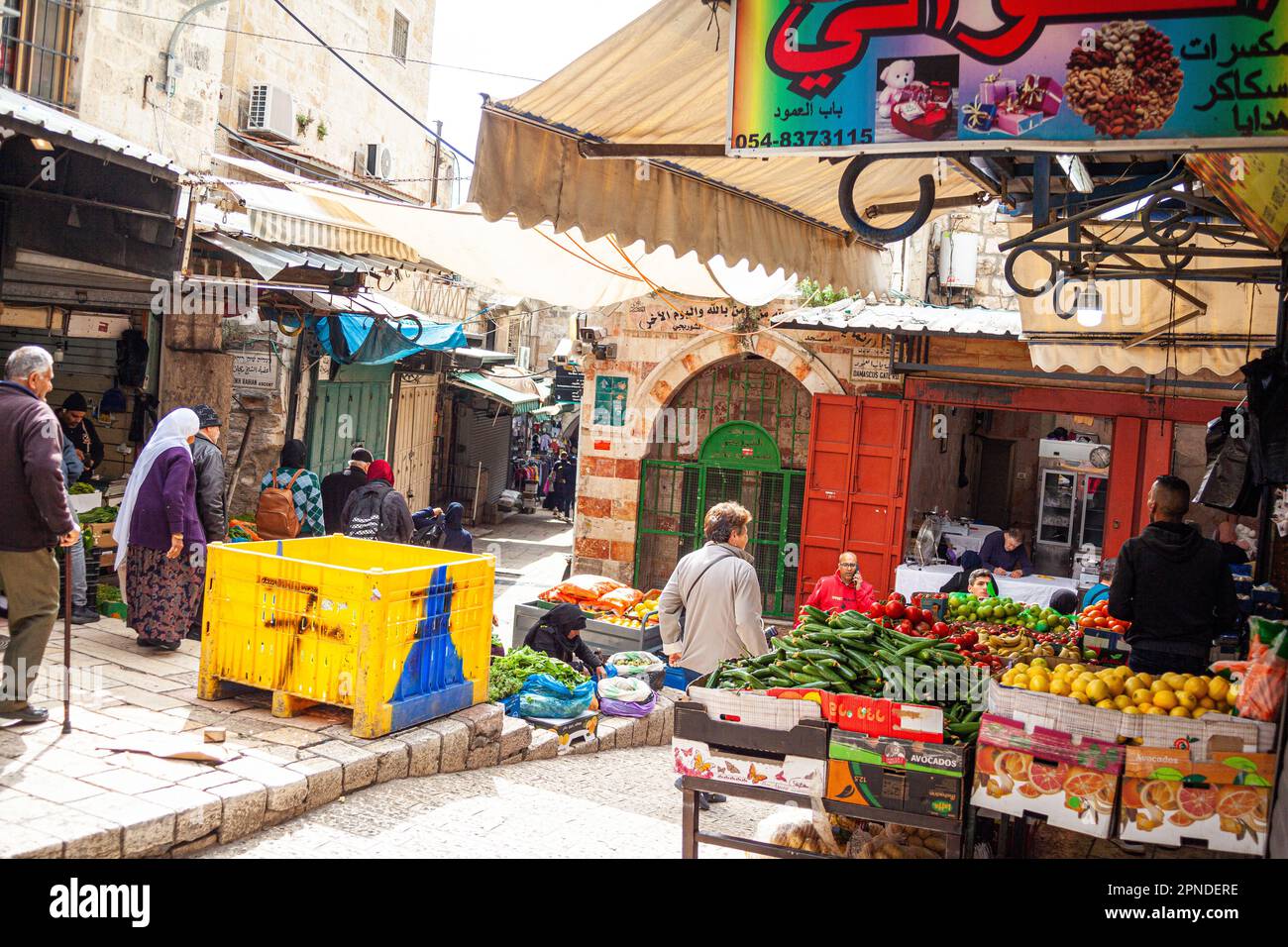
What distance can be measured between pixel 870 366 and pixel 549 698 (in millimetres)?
8567

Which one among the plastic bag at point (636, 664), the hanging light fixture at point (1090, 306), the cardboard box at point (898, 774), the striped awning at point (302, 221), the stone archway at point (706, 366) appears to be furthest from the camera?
the stone archway at point (706, 366)

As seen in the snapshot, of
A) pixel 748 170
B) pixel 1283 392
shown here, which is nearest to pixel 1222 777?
pixel 1283 392

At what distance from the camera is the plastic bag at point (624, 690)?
868 centimetres

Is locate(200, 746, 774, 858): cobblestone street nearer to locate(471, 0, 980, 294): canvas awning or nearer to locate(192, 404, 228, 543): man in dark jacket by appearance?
locate(192, 404, 228, 543): man in dark jacket

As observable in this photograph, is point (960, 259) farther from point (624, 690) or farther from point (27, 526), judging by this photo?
point (27, 526)

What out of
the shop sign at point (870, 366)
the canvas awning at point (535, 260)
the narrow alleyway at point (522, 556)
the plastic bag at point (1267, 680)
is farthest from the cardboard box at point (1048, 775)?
the shop sign at point (870, 366)

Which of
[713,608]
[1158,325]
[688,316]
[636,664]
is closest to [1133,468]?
[688,316]

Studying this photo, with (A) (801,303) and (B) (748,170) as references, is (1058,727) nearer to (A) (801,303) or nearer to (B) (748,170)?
(B) (748,170)

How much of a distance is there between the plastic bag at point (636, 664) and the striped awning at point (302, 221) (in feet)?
14.7

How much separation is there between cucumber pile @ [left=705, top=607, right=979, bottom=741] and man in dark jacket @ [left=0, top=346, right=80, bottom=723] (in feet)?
10.8

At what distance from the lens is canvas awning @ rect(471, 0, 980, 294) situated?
4.27 m

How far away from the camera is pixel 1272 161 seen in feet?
13.1

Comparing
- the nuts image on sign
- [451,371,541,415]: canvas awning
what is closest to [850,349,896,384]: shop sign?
[451,371,541,415]: canvas awning

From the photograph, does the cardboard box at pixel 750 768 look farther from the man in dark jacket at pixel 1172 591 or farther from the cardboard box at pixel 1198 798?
the man in dark jacket at pixel 1172 591
